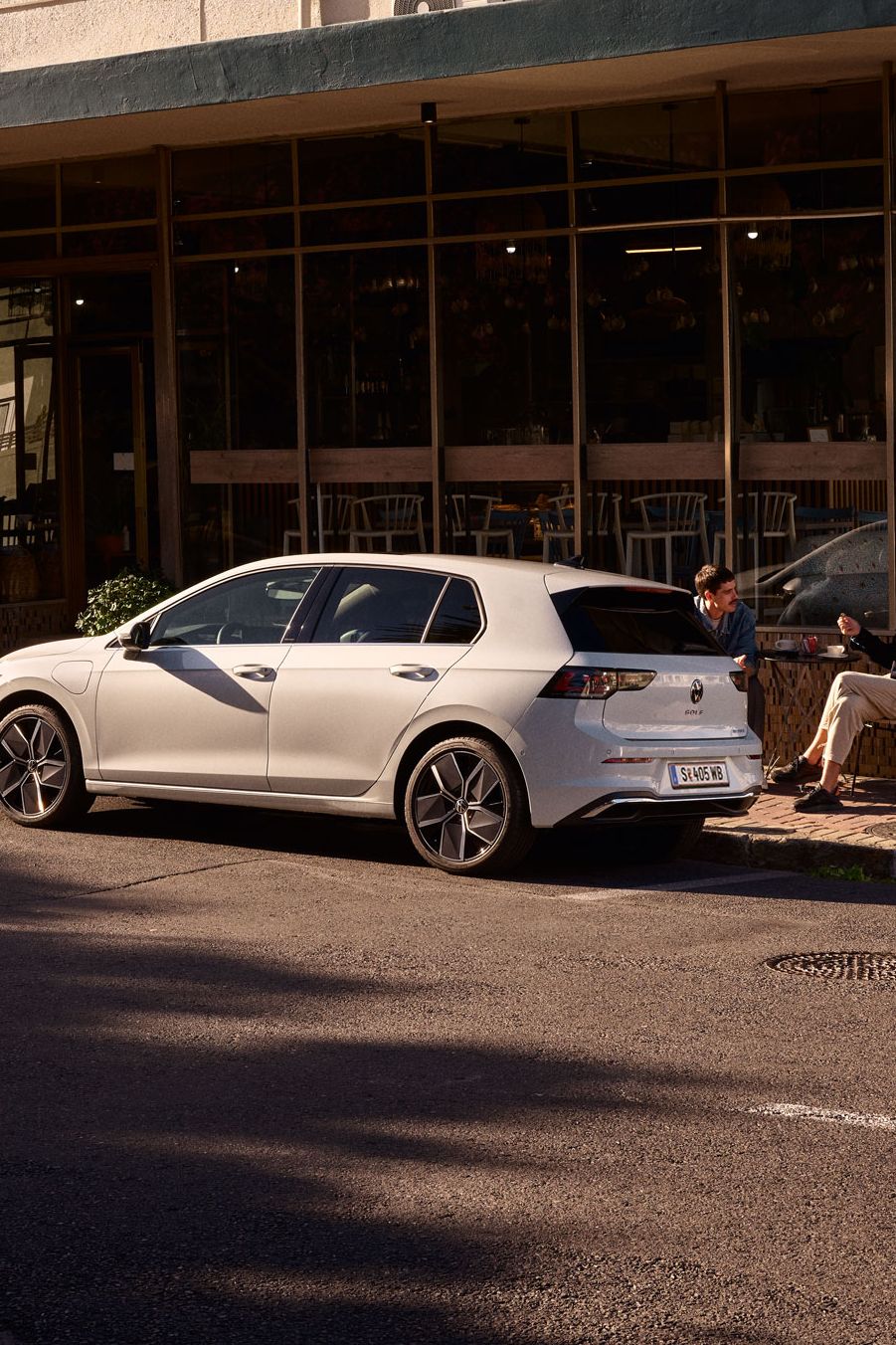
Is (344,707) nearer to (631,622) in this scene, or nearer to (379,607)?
(379,607)

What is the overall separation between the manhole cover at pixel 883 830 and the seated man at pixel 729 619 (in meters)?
1.37

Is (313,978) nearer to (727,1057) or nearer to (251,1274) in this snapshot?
(727,1057)

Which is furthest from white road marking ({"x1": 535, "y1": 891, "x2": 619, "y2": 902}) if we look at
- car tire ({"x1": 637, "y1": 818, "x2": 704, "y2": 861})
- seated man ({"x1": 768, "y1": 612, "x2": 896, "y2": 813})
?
seated man ({"x1": 768, "y1": 612, "x2": 896, "y2": 813})

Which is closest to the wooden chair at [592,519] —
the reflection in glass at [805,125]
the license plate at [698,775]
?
the reflection in glass at [805,125]

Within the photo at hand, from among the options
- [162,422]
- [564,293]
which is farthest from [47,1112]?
[162,422]

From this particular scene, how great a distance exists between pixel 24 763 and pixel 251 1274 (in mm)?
6867

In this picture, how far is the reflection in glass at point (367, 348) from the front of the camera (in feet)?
50.3

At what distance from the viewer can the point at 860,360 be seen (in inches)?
526

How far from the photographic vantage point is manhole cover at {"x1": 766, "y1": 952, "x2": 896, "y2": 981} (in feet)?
24.8

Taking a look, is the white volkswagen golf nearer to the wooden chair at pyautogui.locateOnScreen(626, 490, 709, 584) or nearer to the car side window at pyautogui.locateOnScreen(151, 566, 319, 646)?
the car side window at pyautogui.locateOnScreen(151, 566, 319, 646)

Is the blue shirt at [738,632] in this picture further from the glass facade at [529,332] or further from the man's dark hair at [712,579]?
the glass facade at [529,332]

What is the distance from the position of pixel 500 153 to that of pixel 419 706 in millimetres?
6726

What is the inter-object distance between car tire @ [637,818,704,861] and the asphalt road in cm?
85

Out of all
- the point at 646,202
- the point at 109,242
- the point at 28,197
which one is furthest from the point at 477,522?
the point at 28,197
